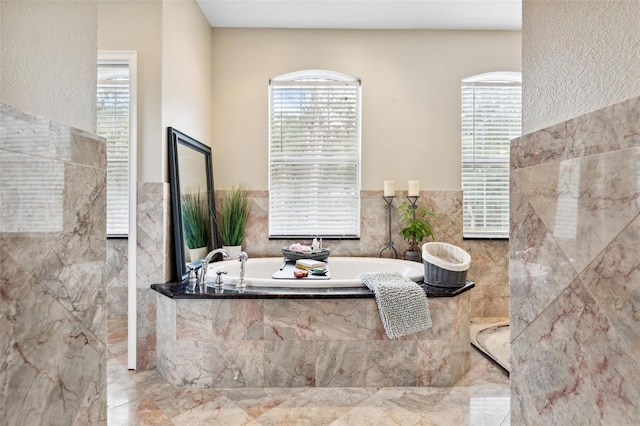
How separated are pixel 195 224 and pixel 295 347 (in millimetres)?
1307

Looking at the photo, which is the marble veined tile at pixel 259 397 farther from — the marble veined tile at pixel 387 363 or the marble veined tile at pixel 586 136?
the marble veined tile at pixel 586 136

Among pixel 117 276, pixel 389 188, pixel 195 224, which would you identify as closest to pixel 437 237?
pixel 389 188

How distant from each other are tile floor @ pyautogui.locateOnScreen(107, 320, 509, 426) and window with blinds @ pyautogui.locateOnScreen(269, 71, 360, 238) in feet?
5.40

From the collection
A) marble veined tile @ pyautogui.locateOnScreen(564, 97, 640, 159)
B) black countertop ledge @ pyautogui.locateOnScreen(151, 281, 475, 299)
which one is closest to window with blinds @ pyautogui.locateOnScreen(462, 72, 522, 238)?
black countertop ledge @ pyautogui.locateOnScreen(151, 281, 475, 299)

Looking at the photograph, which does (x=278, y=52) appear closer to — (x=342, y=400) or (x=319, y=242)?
(x=319, y=242)

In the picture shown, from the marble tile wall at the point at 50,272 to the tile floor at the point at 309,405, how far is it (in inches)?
46.6

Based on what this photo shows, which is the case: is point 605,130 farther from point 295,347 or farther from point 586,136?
point 295,347

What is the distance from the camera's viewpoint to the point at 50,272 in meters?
0.66

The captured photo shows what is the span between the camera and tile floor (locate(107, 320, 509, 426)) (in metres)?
1.79

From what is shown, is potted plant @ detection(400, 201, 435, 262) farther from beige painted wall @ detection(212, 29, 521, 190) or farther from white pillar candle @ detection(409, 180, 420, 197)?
beige painted wall @ detection(212, 29, 521, 190)

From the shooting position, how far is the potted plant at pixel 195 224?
8.48 ft

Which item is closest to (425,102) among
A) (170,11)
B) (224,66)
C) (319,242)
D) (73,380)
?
(319,242)

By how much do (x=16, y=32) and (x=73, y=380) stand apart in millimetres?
692

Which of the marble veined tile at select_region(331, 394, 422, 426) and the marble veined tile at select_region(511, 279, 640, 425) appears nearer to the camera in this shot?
the marble veined tile at select_region(511, 279, 640, 425)
